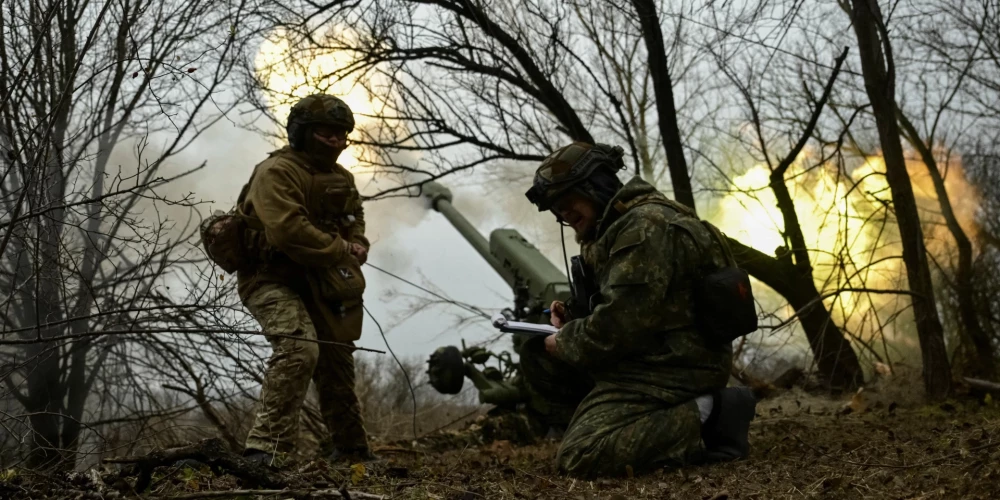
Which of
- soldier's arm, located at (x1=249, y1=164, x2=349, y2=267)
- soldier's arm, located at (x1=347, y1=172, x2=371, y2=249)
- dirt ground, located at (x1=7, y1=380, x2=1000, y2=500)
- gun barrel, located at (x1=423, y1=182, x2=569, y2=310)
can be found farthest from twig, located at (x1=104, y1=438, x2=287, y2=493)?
gun barrel, located at (x1=423, y1=182, x2=569, y2=310)

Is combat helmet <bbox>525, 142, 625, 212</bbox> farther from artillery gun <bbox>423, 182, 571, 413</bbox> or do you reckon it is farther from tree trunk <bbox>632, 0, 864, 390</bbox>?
tree trunk <bbox>632, 0, 864, 390</bbox>

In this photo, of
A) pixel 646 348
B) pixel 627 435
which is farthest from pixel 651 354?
pixel 627 435

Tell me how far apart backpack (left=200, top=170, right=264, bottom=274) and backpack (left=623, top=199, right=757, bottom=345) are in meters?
2.36

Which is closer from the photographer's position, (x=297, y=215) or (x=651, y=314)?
(x=651, y=314)

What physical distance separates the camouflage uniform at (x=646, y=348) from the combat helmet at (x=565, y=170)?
270 millimetres

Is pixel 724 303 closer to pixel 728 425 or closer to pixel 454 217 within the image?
pixel 728 425

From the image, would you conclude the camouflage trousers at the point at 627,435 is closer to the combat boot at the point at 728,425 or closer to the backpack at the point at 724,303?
the combat boot at the point at 728,425

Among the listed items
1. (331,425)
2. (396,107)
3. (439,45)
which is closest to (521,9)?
(439,45)

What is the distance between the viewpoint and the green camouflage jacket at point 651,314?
14.0ft

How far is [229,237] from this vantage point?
5129 mm

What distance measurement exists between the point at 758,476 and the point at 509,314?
11.8 ft

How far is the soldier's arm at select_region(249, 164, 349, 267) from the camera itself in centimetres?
494

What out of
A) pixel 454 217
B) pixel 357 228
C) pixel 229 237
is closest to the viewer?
pixel 229 237

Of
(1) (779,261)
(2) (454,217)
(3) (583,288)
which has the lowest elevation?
(3) (583,288)
